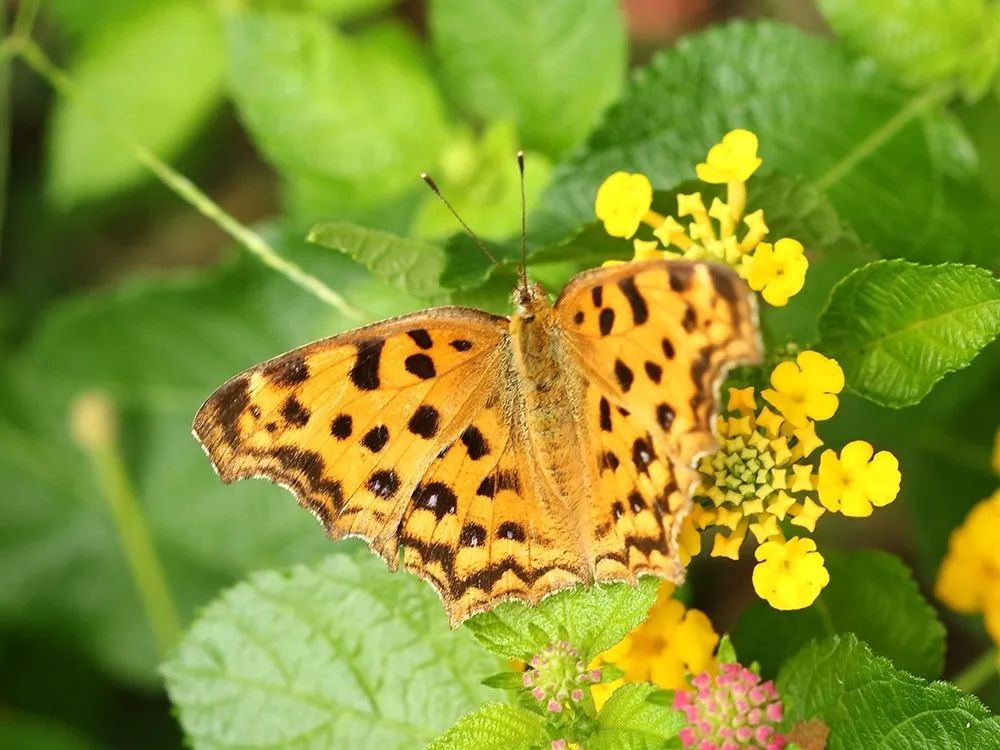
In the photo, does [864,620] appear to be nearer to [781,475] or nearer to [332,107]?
[781,475]

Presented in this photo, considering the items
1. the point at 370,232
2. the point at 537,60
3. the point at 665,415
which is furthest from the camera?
the point at 537,60

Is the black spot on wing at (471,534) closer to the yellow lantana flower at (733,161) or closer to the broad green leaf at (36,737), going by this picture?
the yellow lantana flower at (733,161)

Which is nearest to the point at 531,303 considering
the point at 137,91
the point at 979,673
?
the point at 979,673

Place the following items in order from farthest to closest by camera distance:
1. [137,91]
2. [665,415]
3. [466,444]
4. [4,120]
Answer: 1. [4,120]
2. [137,91]
3. [466,444]
4. [665,415]

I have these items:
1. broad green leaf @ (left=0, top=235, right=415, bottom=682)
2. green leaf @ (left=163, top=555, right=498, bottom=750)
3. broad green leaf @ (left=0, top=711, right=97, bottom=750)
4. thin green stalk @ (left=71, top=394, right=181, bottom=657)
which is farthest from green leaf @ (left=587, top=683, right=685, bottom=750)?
broad green leaf @ (left=0, top=711, right=97, bottom=750)

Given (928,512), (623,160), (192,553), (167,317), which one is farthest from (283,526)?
(928,512)

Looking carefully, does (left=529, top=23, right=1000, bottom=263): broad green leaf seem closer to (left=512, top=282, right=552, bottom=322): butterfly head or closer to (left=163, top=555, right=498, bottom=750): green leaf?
(left=512, top=282, right=552, bottom=322): butterfly head
